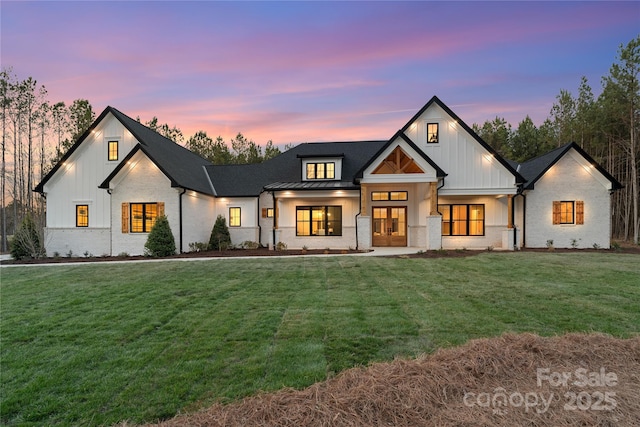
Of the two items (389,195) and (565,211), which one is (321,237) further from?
(565,211)

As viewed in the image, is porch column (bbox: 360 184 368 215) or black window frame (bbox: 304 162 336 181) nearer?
porch column (bbox: 360 184 368 215)

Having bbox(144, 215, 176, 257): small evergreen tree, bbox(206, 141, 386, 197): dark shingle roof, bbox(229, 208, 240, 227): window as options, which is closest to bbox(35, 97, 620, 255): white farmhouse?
bbox(229, 208, 240, 227): window

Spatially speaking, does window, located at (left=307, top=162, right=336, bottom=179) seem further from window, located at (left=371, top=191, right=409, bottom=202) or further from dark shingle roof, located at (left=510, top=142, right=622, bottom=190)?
dark shingle roof, located at (left=510, top=142, right=622, bottom=190)

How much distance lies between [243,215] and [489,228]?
13.9m

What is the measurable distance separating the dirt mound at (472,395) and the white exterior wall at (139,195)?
47.5 ft

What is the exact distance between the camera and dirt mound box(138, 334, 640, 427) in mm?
2113

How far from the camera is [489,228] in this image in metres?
16.6

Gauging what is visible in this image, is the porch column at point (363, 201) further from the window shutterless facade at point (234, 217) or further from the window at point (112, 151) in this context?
the window at point (112, 151)

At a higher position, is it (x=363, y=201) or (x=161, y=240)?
(x=363, y=201)

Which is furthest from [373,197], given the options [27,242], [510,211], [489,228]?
[27,242]

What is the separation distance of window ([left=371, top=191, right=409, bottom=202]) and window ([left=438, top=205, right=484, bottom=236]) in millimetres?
2007

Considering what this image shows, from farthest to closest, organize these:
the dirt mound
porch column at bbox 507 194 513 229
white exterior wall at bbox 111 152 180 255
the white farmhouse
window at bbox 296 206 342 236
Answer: window at bbox 296 206 342 236 → porch column at bbox 507 194 513 229 → the white farmhouse → white exterior wall at bbox 111 152 180 255 → the dirt mound

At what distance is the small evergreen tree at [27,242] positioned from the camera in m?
14.7

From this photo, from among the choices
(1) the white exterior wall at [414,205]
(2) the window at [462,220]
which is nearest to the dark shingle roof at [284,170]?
(1) the white exterior wall at [414,205]
